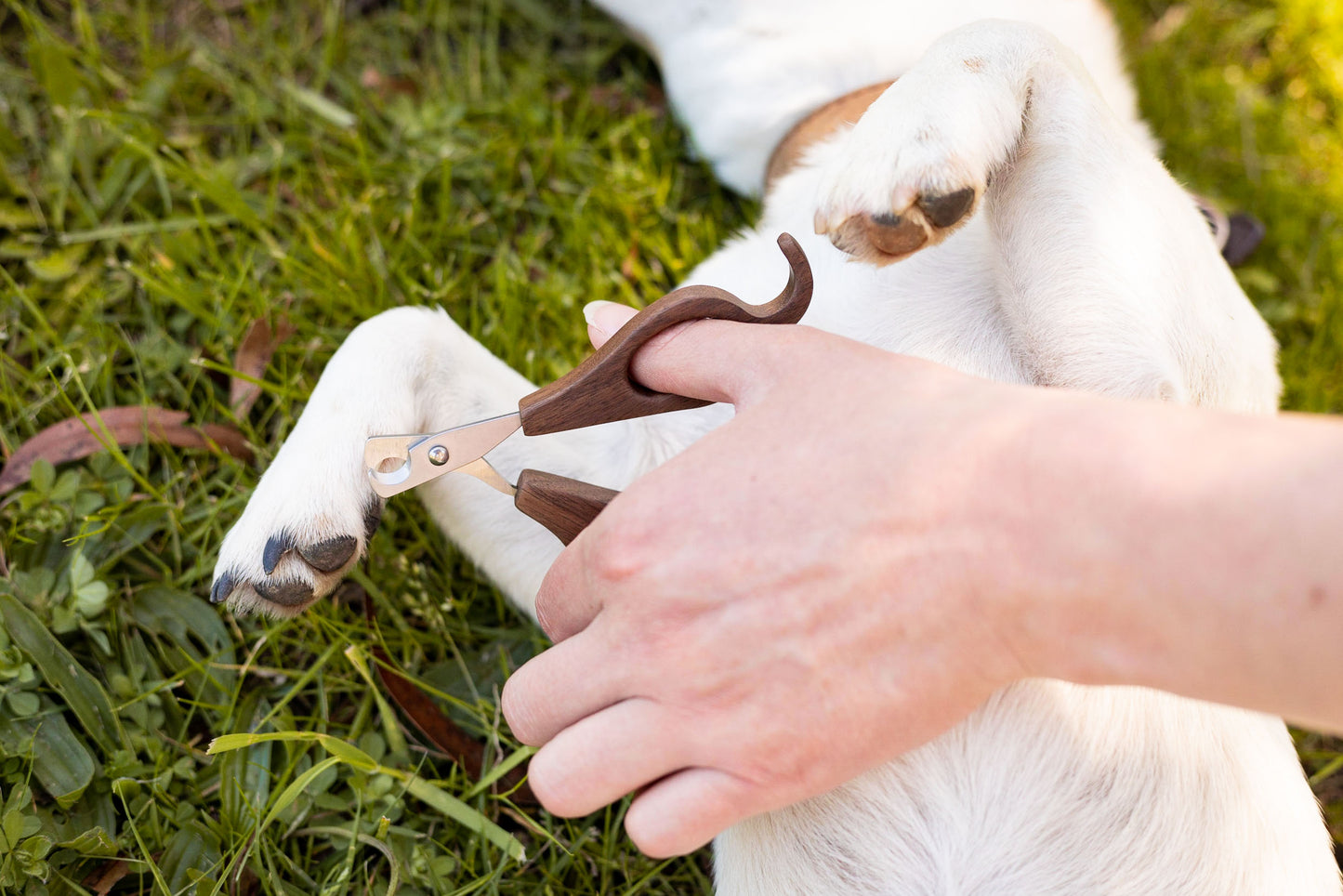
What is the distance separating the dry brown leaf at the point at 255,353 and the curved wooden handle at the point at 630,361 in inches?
49.9

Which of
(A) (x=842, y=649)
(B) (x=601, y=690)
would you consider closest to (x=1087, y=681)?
(A) (x=842, y=649)

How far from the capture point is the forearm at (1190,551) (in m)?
1.05

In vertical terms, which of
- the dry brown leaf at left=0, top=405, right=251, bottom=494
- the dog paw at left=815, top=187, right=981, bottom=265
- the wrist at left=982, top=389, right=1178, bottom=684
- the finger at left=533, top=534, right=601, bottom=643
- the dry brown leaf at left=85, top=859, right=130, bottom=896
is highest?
the dog paw at left=815, top=187, right=981, bottom=265

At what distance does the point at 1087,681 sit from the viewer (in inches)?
48.8

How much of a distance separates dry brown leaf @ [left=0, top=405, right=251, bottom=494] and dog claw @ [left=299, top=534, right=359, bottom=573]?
32.0 inches

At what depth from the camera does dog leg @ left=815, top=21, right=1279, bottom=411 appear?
1.56 meters

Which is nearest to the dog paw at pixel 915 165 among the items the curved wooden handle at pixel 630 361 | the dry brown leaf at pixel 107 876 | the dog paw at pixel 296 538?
the curved wooden handle at pixel 630 361

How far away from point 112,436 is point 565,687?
1577 mm

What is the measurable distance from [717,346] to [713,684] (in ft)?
1.68

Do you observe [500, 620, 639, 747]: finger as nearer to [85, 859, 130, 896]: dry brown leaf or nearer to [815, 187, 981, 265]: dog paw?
[815, 187, 981, 265]: dog paw

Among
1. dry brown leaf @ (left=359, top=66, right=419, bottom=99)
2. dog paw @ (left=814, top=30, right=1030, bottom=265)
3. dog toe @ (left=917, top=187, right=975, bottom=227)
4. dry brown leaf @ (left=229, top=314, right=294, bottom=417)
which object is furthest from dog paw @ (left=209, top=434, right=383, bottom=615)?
dry brown leaf @ (left=359, top=66, right=419, bottom=99)

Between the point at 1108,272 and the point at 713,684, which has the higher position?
the point at 1108,272

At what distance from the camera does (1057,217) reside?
1746 mm

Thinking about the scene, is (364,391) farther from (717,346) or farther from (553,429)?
(717,346)
